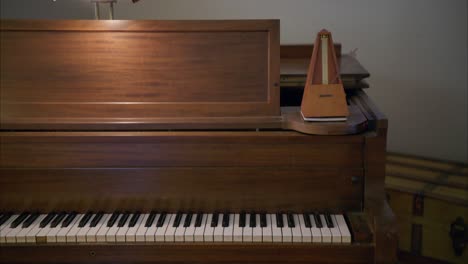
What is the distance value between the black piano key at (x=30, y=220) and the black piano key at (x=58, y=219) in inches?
3.0

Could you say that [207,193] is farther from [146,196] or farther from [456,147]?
[456,147]

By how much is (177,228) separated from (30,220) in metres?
0.53

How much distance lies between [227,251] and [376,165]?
57cm

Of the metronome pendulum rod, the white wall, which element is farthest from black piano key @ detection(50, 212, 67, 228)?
Result: the white wall

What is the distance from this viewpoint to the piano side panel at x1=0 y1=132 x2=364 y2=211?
160 centimetres

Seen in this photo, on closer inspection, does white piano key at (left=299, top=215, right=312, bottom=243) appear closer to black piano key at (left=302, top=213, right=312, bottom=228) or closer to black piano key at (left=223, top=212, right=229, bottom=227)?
black piano key at (left=302, top=213, right=312, bottom=228)

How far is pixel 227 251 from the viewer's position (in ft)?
5.13

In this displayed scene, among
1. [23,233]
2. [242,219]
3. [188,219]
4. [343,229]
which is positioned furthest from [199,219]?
[23,233]

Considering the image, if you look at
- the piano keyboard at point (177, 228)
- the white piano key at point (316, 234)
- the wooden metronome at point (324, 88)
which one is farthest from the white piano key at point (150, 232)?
the wooden metronome at point (324, 88)

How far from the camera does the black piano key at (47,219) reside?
5.31 feet

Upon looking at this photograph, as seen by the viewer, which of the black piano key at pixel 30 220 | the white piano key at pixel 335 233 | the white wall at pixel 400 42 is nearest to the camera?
the white piano key at pixel 335 233

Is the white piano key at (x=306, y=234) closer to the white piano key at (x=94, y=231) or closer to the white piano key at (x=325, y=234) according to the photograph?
the white piano key at (x=325, y=234)

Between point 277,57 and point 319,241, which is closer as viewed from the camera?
point 319,241

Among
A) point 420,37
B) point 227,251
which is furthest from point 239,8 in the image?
point 227,251
